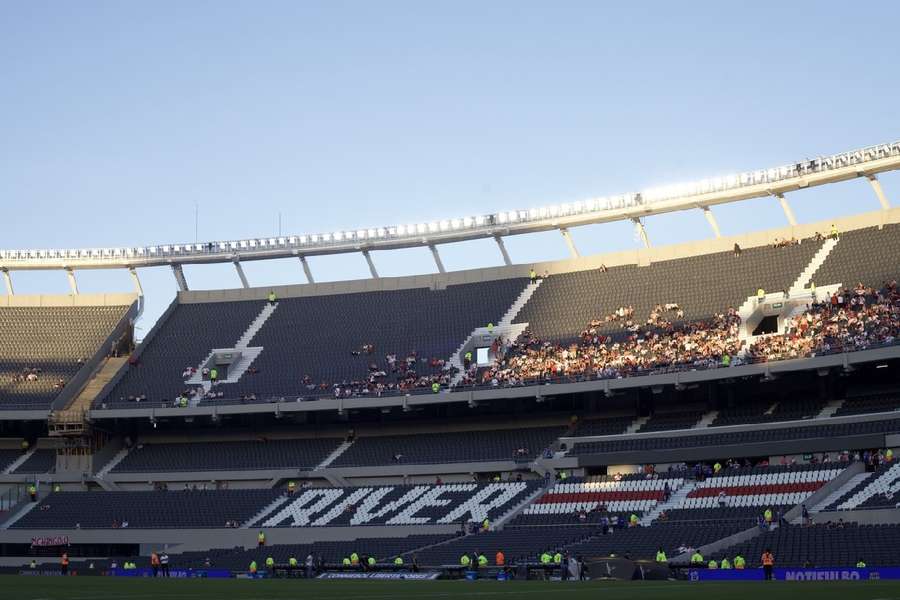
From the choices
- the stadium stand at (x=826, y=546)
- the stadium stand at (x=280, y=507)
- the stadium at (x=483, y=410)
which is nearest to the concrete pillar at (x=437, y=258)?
the stadium at (x=483, y=410)

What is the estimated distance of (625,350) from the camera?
195ft

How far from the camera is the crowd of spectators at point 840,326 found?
168ft

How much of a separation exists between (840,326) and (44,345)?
145 feet

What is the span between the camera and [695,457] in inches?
2069

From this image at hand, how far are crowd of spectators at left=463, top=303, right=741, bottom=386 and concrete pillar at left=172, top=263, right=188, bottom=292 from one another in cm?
2281

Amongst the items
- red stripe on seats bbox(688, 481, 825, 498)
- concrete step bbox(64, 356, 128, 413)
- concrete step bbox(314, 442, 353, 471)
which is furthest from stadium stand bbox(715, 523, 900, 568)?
concrete step bbox(64, 356, 128, 413)

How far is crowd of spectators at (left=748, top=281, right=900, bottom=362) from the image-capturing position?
168ft

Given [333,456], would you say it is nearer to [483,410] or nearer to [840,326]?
[483,410]

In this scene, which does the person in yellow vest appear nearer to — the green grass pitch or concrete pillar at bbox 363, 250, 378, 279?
the green grass pitch

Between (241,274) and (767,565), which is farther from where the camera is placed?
(241,274)

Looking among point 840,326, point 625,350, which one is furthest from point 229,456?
point 840,326

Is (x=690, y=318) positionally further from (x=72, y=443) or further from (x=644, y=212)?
(x=72, y=443)

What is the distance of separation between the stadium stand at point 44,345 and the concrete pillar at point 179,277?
3548 mm

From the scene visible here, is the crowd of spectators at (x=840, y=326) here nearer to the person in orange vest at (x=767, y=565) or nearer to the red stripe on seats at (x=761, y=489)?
the red stripe on seats at (x=761, y=489)
